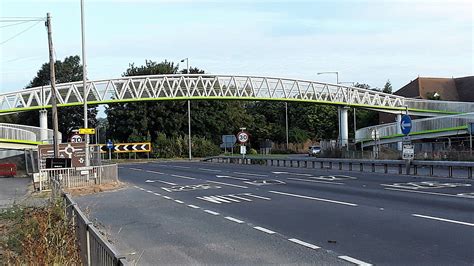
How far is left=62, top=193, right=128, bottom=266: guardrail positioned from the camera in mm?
4988

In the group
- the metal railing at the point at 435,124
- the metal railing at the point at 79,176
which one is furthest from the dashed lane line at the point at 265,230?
the metal railing at the point at 435,124

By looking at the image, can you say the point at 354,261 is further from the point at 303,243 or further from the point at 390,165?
the point at 390,165

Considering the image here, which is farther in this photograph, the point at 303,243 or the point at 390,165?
the point at 390,165

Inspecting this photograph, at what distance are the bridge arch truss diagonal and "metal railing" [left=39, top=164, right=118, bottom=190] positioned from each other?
39.4m

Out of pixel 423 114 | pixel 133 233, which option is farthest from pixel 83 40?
pixel 423 114

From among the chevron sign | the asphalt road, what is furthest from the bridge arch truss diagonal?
the asphalt road

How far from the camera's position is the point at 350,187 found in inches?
843

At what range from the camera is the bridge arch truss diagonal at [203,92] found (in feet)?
224

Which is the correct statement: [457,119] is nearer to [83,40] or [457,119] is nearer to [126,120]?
[83,40]

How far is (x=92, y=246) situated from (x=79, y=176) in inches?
815

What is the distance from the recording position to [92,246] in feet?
20.9

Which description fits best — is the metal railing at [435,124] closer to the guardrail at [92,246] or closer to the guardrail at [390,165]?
the guardrail at [390,165]

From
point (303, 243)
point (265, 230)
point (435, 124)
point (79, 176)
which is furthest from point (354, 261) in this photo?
point (435, 124)

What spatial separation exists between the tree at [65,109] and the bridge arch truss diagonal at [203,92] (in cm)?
2431
